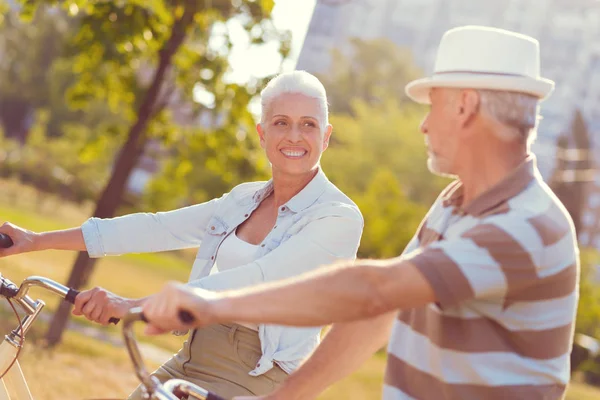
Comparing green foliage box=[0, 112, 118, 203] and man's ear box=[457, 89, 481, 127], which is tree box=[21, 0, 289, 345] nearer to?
man's ear box=[457, 89, 481, 127]

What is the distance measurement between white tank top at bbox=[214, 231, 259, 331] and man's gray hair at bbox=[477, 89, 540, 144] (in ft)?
4.87

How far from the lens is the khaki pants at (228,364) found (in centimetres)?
357

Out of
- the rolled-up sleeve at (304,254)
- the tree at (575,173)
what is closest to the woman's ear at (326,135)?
the rolled-up sleeve at (304,254)

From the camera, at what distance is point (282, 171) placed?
12.6 ft

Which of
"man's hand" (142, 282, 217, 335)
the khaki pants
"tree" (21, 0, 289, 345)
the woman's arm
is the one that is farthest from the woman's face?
"tree" (21, 0, 289, 345)

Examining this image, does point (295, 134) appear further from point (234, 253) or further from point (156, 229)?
point (156, 229)

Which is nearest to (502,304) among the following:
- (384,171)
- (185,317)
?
(185,317)

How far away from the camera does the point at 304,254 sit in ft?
11.0

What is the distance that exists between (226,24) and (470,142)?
28.5ft

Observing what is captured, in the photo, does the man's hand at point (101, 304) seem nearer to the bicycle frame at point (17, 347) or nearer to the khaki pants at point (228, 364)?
the bicycle frame at point (17, 347)

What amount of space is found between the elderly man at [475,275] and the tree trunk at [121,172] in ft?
28.8

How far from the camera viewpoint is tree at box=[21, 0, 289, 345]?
10.3m

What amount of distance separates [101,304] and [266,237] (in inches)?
34.4

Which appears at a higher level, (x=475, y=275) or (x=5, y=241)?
(x=475, y=275)
